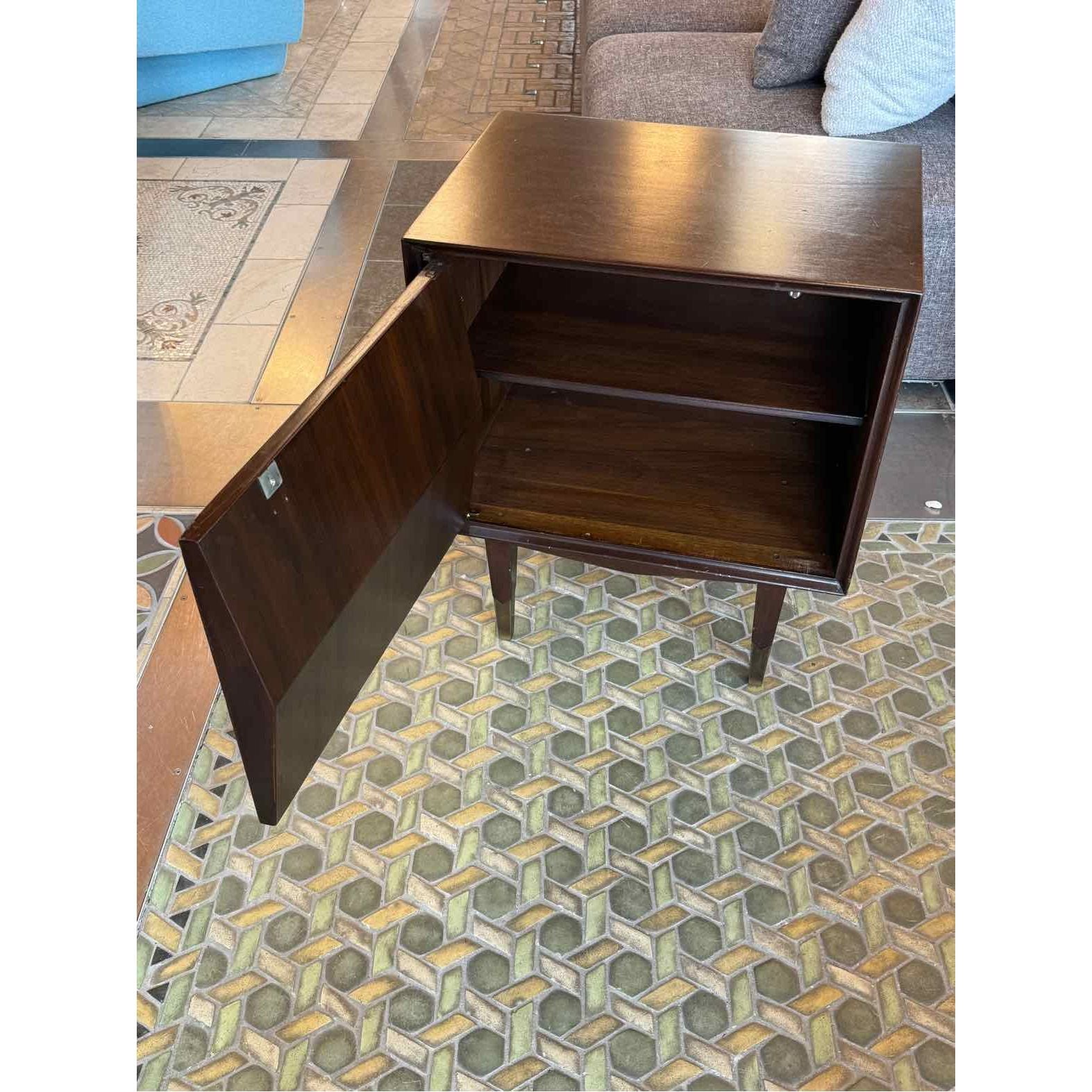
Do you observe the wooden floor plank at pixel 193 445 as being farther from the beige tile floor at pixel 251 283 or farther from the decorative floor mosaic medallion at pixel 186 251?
the decorative floor mosaic medallion at pixel 186 251

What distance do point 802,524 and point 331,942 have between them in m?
0.78

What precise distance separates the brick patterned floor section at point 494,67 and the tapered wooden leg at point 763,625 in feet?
6.98

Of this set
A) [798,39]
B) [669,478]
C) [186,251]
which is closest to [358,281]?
[186,251]

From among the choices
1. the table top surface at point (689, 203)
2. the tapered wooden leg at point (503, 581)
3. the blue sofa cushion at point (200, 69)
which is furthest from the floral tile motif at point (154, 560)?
the blue sofa cushion at point (200, 69)

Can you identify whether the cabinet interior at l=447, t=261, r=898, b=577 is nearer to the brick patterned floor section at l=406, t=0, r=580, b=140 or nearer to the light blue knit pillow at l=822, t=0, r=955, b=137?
the light blue knit pillow at l=822, t=0, r=955, b=137

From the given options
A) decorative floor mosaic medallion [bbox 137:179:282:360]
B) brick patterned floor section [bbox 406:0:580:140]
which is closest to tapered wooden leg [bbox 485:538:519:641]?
decorative floor mosaic medallion [bbox 137:179:282:360]

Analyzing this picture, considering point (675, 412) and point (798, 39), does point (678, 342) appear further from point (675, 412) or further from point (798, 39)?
point (798, 39)

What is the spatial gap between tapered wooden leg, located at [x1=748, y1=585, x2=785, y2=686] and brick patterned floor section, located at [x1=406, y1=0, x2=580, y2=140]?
213 centimetres

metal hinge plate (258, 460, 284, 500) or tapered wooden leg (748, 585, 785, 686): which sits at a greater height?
metal hinge plate (258, 460, 284, 500)

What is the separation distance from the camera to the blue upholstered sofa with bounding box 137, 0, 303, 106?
2865 mm

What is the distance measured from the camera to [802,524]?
1.22 m

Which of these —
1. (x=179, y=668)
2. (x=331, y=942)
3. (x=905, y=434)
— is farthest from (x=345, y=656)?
(x=905, y=434)

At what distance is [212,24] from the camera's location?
2.97 m

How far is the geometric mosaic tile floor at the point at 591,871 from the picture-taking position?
107 centimetres
